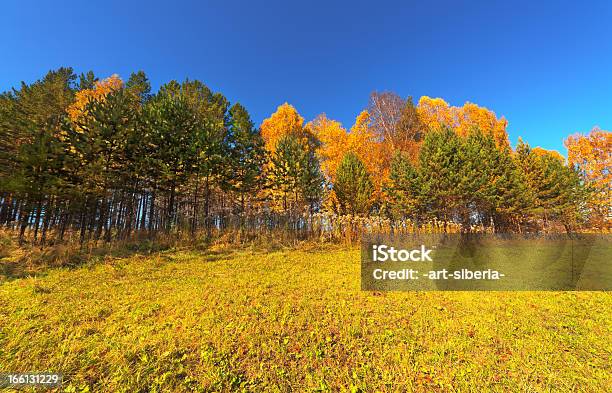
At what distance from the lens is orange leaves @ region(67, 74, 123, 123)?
1702 centimetres

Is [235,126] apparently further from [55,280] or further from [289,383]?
[289,383]

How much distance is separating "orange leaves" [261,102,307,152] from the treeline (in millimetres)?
165

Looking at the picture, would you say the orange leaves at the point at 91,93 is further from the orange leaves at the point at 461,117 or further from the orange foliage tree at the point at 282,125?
the orange leaves at the point at 461,117

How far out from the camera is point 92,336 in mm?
3680

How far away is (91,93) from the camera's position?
18438 millimetres

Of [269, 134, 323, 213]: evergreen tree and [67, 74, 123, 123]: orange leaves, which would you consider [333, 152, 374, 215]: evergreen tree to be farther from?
[67, 74, 123, 123]: orange leaves

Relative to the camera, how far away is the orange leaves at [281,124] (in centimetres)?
2308

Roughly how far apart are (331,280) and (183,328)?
4.16 m

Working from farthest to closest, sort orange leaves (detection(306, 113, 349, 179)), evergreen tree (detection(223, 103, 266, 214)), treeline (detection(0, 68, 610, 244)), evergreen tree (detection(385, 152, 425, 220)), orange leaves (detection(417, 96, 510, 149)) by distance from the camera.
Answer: orange leaves (detection(417, 96, 510, 149)), orange leaves (detection(306, 113, 349, 179)), evergreen tree (detection(385, 152, 425, 220)), evergreen tree (detection(223, 103, 266, 214)), treeline (detection(0, 68, 610, 244))

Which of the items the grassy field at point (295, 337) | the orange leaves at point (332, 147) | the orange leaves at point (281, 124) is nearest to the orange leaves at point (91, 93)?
the orange leaves at point (281, 124)

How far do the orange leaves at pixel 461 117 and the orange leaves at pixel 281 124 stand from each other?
14179 millimetres

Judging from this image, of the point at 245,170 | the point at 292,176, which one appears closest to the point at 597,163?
the point at 292,176

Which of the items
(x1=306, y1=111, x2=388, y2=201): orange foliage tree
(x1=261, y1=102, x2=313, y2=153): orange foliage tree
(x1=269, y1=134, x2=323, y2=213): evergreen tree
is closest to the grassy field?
(x1=269, y1=134, x2=323, y2=213): evergreen tree

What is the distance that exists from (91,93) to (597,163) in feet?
164
